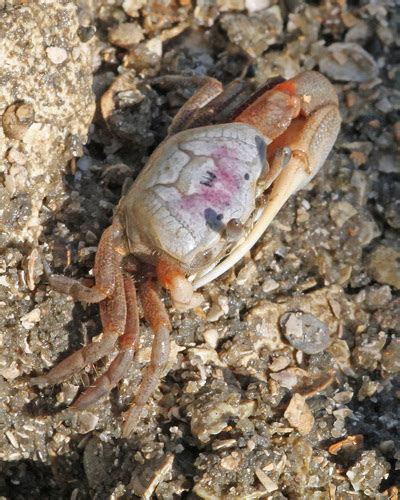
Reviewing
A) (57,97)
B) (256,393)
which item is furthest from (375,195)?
(57,97)

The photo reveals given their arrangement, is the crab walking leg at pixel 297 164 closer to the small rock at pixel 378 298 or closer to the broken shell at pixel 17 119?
the small rock at pixel 378 298

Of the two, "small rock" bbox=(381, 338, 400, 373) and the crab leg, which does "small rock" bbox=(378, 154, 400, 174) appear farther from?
"small rock" bbox=(381, 338, 400, 373)

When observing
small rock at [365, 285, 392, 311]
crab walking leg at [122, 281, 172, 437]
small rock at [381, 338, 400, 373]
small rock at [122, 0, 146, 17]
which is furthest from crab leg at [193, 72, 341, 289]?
small rock at [122, 0, 146, 17]

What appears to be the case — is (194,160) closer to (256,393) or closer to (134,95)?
(134,95)

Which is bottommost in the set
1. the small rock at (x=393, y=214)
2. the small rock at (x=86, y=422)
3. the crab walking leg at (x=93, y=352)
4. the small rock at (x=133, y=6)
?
the small rock at (x=393, y=214)

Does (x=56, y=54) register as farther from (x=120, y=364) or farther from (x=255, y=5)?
(x=120, y=364)

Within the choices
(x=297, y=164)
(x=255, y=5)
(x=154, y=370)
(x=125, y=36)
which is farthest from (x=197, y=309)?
(x=255, y=5)

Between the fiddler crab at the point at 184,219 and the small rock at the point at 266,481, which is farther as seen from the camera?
the fiddler crab at the point at 184,219

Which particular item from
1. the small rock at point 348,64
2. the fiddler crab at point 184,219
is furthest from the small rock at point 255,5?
the fiddler crab at point 184,219
